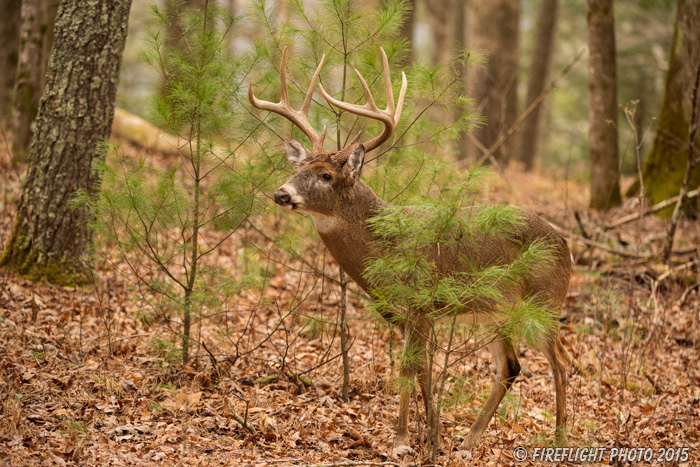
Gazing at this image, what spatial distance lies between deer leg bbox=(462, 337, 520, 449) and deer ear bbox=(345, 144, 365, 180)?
5.63 ft

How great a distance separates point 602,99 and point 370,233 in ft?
26.1

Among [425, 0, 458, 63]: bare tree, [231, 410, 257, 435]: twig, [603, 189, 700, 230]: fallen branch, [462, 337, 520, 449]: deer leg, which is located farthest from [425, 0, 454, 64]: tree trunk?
[231, 410, 257, 435]: twig

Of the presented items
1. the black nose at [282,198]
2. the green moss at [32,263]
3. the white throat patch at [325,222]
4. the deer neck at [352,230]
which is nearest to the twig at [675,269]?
the deer neck at [352,230]

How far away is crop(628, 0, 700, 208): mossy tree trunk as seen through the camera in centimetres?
1041

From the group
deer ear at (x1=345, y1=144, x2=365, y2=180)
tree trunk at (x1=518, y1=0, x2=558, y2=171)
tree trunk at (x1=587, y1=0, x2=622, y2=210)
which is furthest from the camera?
tree trunk at (x1=518, y1=0, x2=558, y2=171)

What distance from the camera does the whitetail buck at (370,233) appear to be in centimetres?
496

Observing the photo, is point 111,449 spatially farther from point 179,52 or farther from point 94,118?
point 94,118

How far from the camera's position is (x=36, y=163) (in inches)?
269

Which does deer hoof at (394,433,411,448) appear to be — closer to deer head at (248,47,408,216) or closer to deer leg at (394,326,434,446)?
deer leg at (394,326,434,446)

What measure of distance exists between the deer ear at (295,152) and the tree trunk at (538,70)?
15892mm

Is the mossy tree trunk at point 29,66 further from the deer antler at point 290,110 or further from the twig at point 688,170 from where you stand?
the twig at point 688,170

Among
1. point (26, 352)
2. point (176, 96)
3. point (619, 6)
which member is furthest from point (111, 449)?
point (619, 6)

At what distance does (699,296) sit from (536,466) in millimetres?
4076

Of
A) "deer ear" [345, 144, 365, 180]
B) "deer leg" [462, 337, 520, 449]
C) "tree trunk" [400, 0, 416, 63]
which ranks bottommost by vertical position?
"deer leg" [462, 337, 520, 449]
